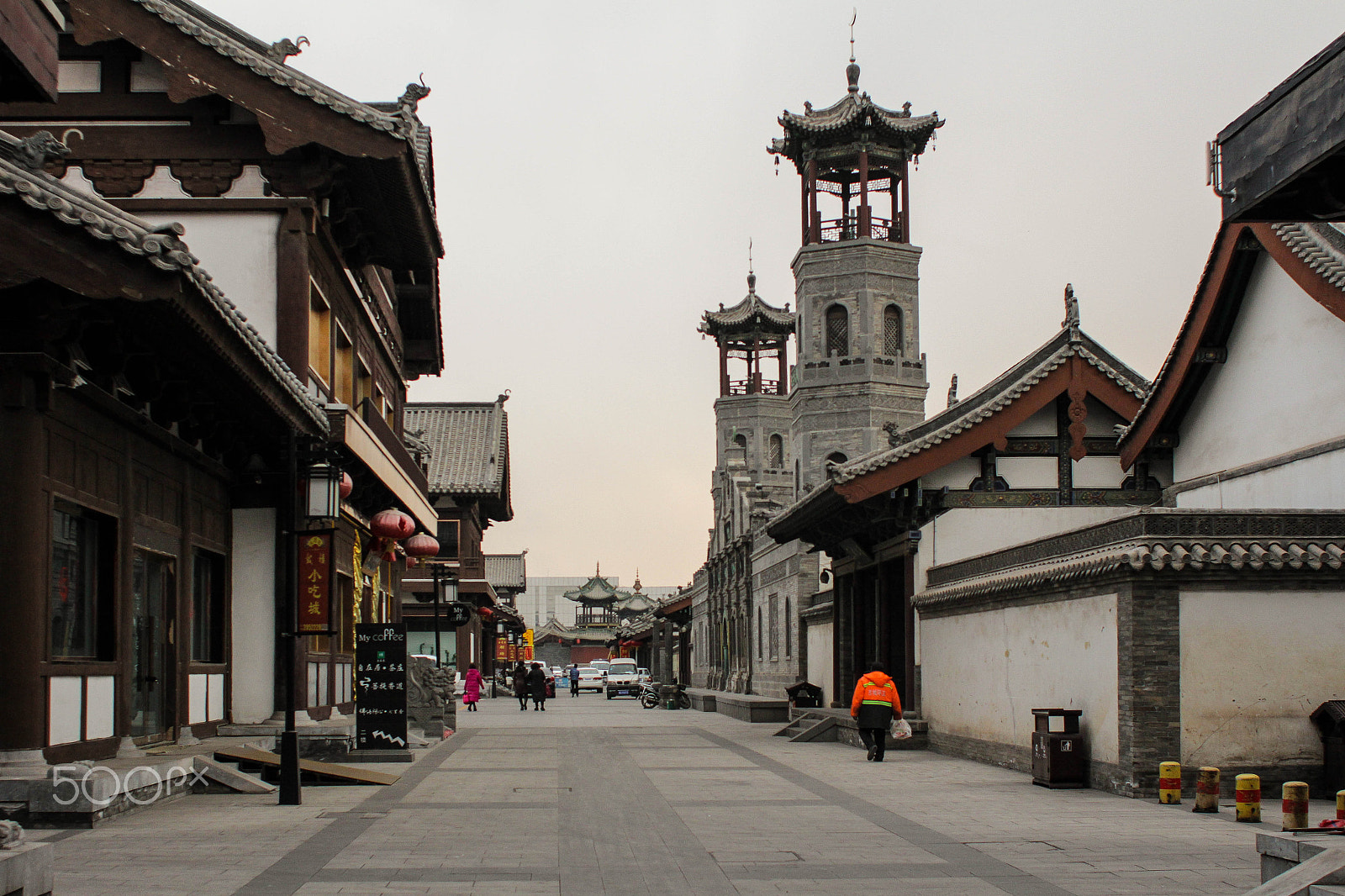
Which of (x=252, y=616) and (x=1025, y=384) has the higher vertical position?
(x=1025, y=384)

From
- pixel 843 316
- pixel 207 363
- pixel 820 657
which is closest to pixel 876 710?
pixel 207 363

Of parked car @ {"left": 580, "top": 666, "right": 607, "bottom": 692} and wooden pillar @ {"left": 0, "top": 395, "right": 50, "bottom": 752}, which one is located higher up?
wooden pillar @ {"left": 0, "top": 395, "right": 50, "bottom": 752}

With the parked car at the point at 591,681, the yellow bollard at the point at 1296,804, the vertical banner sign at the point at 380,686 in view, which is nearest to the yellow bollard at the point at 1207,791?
the yellow bollard at the point at 1296,804

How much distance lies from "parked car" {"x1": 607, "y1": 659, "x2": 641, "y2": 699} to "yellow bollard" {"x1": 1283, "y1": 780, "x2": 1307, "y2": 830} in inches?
1767

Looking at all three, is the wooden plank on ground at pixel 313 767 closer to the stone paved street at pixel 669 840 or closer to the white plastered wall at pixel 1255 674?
the stone paved street at pixel 669 840

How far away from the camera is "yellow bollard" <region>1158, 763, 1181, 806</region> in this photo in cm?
1348

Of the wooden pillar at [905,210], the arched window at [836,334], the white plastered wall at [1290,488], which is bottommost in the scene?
the white plastered wall at [1290,488]

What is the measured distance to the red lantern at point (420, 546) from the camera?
24828mm

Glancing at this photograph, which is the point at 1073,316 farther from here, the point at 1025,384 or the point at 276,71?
the point at 276,71

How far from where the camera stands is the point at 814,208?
4881 centimetres

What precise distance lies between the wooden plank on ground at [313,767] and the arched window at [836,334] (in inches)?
1377

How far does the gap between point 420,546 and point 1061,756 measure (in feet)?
42.8

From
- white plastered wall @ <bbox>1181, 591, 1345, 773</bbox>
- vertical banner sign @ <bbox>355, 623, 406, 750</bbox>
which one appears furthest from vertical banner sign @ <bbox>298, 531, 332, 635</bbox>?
white plastered wall @ <bbox>1181, 591, 1345, 773</bbox>

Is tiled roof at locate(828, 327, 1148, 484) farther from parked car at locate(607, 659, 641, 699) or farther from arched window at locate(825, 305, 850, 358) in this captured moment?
parked car at locate(607, 659, 641, 699)
